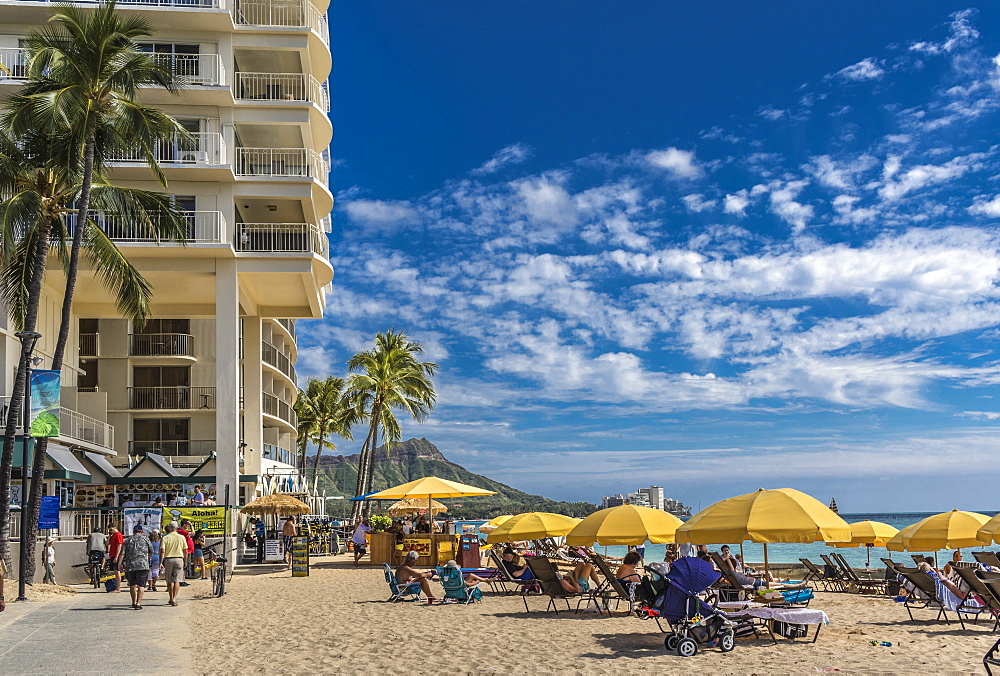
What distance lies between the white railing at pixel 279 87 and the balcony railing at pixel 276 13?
5.24 ft

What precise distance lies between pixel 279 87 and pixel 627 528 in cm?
2164

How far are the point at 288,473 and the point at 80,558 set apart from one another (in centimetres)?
1857

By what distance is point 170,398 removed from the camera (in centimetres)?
4312

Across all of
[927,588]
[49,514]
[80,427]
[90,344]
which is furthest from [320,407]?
[927,588]

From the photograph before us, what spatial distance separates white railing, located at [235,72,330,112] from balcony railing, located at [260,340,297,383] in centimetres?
2029

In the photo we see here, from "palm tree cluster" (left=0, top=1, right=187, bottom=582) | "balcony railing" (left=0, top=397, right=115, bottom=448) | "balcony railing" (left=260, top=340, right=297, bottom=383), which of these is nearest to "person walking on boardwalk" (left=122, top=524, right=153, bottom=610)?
"palm tree cluster" (left=0, top=1, right=187, bottom=582)

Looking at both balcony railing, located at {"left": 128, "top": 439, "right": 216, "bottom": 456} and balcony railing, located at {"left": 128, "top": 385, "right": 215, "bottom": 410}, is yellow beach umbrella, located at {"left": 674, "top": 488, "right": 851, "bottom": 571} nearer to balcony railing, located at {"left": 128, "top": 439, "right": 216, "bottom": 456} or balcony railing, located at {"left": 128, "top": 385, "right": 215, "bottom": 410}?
balcony railing, located at {"left": 128, "top": 439, "right": 216, "bottom": 456}

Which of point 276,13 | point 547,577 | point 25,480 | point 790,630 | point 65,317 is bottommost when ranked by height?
point 790,630

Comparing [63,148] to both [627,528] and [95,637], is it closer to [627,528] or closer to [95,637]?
[95,637]

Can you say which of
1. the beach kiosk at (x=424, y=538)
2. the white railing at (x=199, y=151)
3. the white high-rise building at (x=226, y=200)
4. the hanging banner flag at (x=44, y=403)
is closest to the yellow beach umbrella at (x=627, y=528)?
the beach kiosk at (x=424, y=538)

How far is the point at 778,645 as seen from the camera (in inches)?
467

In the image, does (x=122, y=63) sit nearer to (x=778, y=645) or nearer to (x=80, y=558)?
(x=80, y=558)

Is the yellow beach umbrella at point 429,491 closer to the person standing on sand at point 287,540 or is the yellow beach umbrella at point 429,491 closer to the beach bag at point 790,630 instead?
the person standing on sand at point 287,540

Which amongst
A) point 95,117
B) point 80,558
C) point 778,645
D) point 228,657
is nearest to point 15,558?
point 80,558
